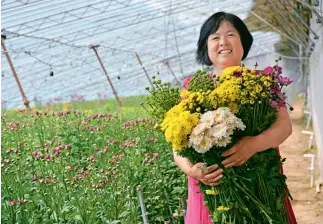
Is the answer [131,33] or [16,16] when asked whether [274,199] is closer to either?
[16,16]

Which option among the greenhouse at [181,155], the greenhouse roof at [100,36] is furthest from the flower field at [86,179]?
the greenhouse roof at [100,36]

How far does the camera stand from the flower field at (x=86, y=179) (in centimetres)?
253

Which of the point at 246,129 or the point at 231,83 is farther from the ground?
the point at 231,83

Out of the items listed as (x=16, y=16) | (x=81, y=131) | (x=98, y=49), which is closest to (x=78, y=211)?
(x=81, y=131)

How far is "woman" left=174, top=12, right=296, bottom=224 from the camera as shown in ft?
5.32

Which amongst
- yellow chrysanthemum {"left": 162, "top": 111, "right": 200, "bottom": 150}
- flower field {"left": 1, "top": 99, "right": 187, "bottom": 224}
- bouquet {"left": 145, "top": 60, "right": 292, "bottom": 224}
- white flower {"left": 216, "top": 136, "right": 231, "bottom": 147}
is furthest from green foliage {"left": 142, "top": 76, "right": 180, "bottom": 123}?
flower field {"left": 1, "top": 99, "right": 187, "bottom": 224}

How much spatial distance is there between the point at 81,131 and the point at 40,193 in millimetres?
1782

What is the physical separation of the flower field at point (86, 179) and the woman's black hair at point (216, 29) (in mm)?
845

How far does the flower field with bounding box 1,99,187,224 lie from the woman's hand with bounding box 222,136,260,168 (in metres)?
0.96

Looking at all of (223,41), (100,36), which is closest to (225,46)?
(223,41)

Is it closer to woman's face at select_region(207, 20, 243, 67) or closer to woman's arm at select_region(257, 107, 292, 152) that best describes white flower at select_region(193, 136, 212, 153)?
woman's arm at select_region(257, 107, 292, 152)

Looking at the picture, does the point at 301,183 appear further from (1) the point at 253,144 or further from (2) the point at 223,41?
(1) the point at 253,144

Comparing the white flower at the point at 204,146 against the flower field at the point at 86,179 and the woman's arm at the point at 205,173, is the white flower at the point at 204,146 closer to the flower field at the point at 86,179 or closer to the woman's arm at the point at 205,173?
the woman's arm at the point at 205,173

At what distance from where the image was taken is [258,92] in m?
1.61
